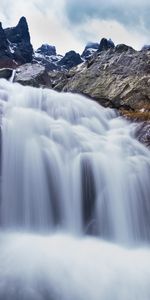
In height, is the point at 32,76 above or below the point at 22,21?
below

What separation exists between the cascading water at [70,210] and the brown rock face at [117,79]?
6922 millimetres

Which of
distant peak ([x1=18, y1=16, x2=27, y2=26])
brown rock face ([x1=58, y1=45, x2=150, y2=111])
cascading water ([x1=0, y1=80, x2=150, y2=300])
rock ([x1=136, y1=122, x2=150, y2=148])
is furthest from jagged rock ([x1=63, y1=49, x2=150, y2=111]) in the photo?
distant peak ([x1=18, y1=16, x2=27, y2=26])

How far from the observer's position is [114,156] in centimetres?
1638

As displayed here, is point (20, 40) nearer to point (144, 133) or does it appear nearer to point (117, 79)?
point (117, 79)

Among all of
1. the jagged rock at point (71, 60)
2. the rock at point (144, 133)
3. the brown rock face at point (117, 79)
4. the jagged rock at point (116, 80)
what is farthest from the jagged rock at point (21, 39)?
the rock at point (144, 133)

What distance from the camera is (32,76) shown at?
96.5 ft

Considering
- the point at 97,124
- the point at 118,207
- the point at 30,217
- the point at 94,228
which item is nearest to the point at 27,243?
the point at 30,217

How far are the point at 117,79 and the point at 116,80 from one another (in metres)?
0.11

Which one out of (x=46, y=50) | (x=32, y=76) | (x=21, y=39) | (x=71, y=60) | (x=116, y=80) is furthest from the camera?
Result: (x=46, y=50)

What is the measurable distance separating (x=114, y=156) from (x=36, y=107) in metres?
5.80

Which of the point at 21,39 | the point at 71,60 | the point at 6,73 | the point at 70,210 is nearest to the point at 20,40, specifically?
the point at 21,39

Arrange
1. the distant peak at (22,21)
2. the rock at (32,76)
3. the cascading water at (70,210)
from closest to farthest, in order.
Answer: the cascading water at (70,210) < the rock at (32,76) < the distant peak at (22,21)

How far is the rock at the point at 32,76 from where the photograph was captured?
2845 cm

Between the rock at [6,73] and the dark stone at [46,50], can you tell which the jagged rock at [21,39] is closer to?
the dark stone at [46,50]
